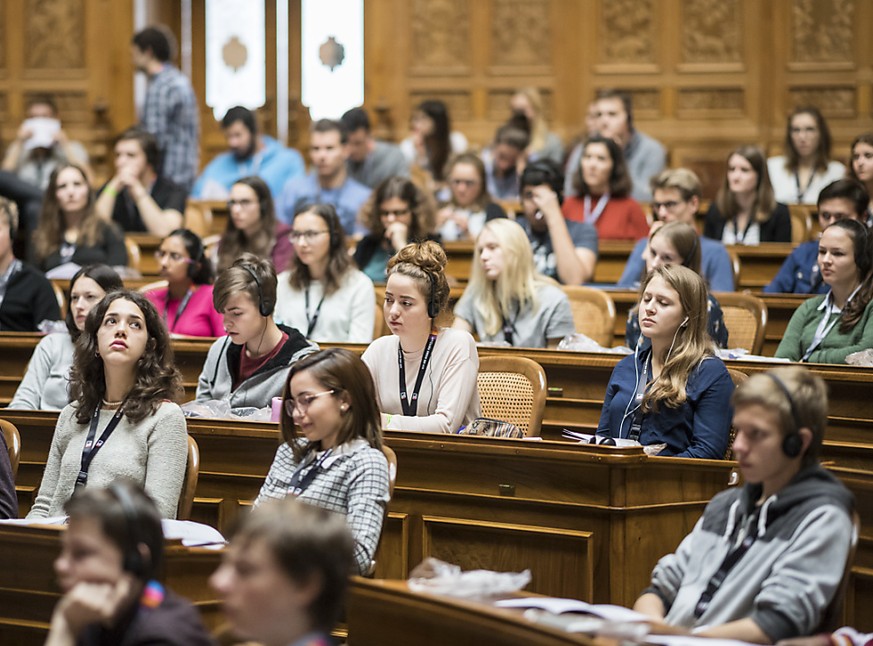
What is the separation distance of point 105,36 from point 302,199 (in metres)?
3.64

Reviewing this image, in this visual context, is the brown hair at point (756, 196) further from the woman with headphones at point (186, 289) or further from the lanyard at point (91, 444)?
the lanyard at point (91, 444)

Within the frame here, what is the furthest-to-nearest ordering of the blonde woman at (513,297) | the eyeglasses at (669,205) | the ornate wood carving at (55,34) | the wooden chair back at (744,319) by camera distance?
the ornate wood carving at (55,34) → the eyeglasses at (669,205) → the blonde woman at (513,297) → the wooden chair back at (744,319)

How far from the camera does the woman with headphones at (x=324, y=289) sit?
17.6ft

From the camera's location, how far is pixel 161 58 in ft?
27.8

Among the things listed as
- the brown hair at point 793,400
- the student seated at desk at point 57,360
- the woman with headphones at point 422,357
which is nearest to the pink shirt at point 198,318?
the student seated at desk at point 57,360

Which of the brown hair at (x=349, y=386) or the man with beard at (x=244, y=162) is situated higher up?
the man with beard at (x=244, y=162)

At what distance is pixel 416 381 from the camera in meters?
4.06

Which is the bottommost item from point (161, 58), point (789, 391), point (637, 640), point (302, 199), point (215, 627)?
point (215, 627)

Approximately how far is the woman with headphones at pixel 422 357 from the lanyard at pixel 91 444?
854mm

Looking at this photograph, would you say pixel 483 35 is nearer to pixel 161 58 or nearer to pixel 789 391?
pixel 161 58

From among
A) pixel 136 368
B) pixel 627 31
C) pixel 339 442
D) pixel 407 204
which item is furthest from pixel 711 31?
pixel 339 442

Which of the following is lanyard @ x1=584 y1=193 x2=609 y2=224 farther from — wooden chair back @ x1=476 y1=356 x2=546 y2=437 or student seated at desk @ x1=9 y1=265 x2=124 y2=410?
student seated at desk @ x1=9 y1=265 x2=124 y2=410

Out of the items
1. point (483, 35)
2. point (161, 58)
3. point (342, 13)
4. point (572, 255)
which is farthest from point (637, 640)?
point (342, 13)

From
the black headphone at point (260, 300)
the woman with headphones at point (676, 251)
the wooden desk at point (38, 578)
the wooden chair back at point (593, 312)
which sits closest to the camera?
the wooden desk at point (38, 578)
